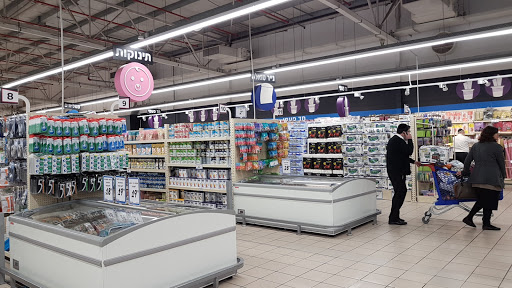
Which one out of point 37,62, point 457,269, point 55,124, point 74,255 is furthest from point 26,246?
point 37,62

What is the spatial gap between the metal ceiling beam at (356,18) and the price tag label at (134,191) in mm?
6302

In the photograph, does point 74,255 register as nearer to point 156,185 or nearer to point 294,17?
point 156,185

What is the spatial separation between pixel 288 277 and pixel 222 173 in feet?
11.1

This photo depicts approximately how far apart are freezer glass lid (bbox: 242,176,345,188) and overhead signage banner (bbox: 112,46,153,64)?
3.05m

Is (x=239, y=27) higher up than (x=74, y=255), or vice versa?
(x=239, y=27)

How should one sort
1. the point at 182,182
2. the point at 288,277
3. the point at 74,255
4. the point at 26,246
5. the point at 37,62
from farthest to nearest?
the point at 37,62
the point at 182,182
the point at 288,277
the point at 26,246
the point at 74,255

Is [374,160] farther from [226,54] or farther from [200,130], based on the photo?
[226,54]

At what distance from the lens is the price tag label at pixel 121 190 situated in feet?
14.3

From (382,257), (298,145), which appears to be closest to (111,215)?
(382,257)

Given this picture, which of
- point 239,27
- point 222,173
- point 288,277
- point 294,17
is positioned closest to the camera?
point 288,277

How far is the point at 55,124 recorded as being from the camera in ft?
15.1

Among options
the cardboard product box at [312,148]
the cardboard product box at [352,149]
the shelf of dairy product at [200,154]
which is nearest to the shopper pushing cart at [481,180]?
the cardboard product box at [352,149]

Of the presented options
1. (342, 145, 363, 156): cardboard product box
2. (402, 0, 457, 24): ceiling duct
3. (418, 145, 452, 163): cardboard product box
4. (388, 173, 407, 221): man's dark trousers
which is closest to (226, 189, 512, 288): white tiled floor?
(388, 173, 407, 221): man's dark trousers

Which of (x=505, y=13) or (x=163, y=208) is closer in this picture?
(x=163, y=208)
